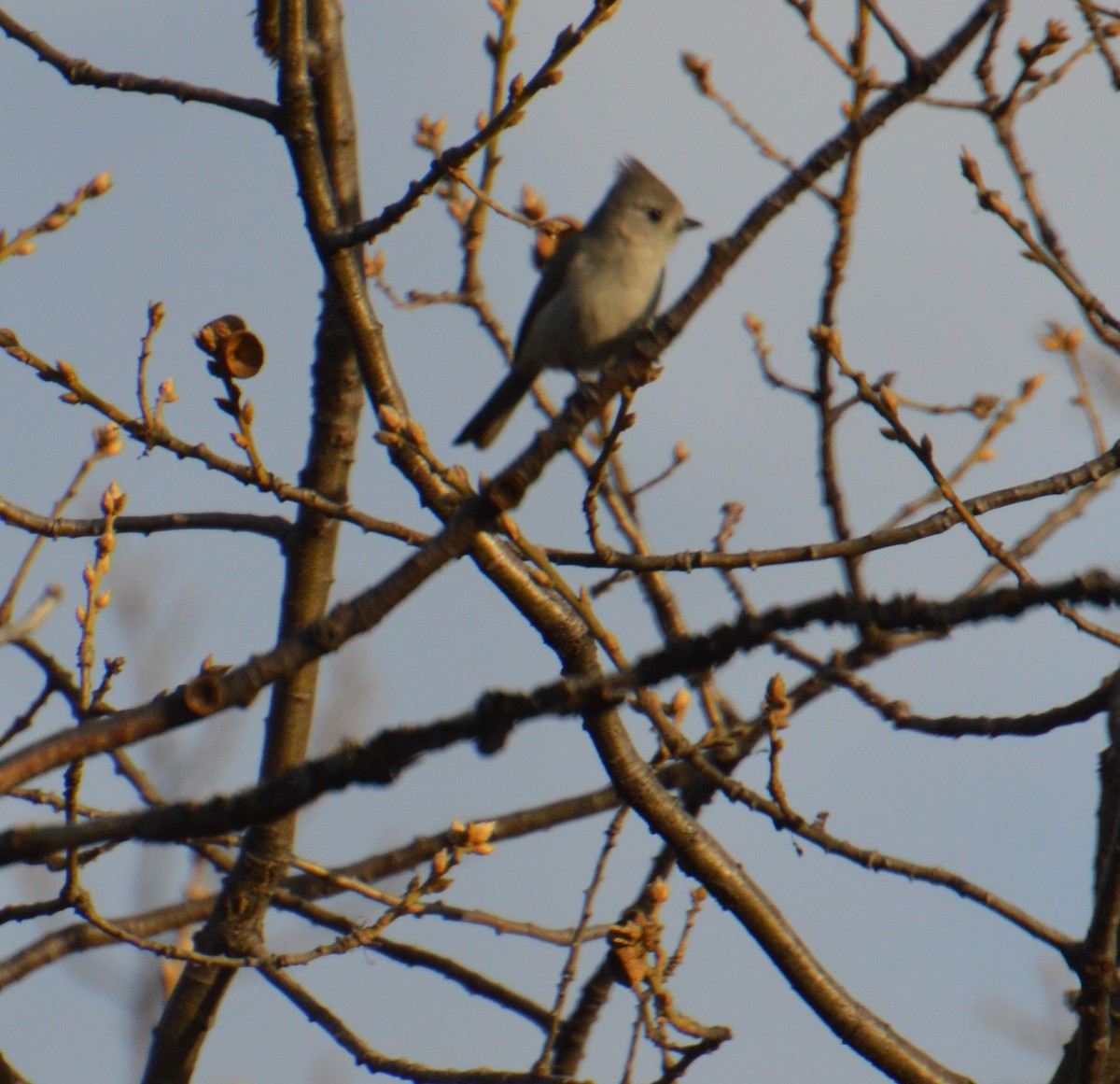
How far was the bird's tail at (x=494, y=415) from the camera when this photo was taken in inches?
232

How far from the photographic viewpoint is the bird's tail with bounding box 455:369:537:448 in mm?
5902

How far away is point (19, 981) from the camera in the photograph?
11.9 ft

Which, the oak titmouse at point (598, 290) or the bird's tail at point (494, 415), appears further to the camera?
the bird's tail at point (494, 415)

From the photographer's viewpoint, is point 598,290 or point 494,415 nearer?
point 598,290

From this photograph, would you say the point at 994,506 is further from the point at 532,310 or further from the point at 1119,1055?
the point at 532,310

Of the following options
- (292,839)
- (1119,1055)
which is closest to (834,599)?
(1119,1055)

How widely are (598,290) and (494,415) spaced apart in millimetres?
801

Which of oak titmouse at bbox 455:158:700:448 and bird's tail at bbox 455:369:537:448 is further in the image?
bird's tail at bbox 455:369:537:448

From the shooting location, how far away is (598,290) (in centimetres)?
548

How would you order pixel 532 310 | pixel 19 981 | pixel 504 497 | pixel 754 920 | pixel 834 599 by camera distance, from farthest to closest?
1. pixel 532 310
2. pixel 19 981
3. pixel 754 920
4. pixel 504 497
5. pixel 834 599

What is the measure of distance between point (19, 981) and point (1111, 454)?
2894 mm

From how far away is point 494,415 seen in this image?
6.00 metres

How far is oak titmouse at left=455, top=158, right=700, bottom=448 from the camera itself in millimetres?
5465

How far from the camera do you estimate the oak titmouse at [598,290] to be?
17.9 ft
